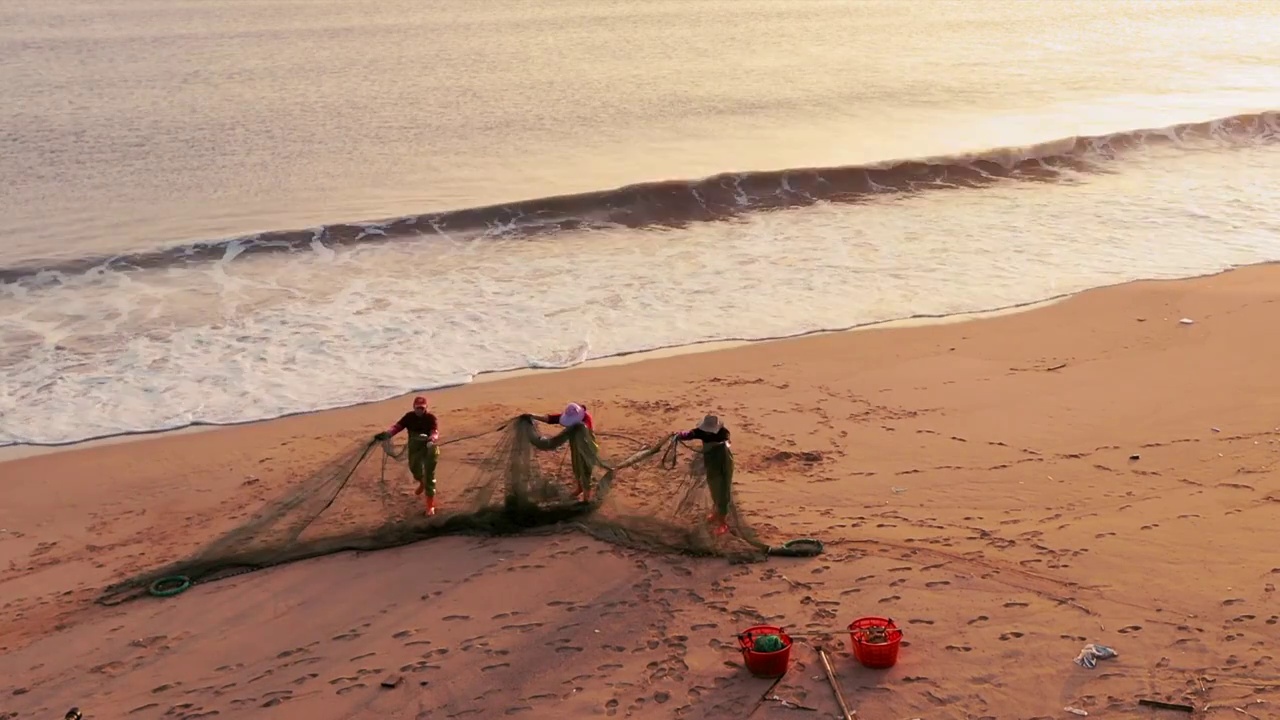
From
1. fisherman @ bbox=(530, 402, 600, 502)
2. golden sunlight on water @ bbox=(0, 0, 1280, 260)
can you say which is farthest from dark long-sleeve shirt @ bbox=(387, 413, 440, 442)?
golden sunlight on water @ bbox=(0, 0, 1280, 260)

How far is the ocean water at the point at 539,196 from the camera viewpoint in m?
13.9

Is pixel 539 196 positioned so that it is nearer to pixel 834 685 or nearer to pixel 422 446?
pixel 422 446

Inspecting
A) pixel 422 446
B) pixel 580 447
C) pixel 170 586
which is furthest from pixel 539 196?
pixel 170 586

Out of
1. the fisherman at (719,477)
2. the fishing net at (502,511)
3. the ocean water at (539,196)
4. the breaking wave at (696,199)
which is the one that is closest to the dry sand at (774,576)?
the fishing net at (502,511)

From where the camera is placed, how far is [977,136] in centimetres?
2439

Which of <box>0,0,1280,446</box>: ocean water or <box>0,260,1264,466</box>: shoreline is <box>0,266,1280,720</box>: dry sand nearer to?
<box>0,260,1264,466</box>: shoreline

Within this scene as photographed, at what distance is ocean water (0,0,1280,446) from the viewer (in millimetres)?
13852

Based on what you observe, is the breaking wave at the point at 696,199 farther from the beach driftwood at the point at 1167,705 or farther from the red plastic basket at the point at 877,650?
the beach driftwood at the point at 1167,705

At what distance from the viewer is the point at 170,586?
8.26 meters

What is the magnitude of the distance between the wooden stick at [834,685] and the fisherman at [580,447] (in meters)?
2.56

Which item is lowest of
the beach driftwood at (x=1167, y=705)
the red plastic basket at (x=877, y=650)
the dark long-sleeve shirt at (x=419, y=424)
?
the beach driftwood at (x=1167, y=705)

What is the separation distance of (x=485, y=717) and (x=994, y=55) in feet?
108

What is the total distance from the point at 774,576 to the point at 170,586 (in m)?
4.25

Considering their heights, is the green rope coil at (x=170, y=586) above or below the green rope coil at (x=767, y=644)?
above
